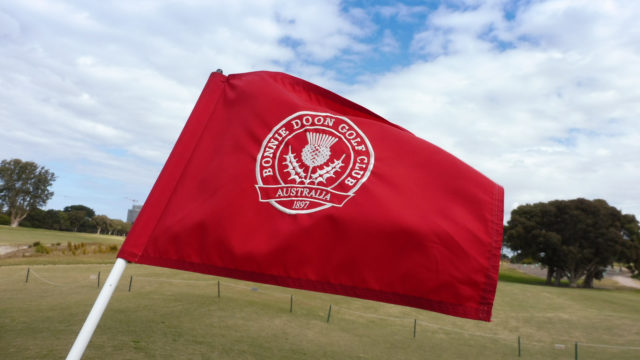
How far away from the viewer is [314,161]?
3.37 meters

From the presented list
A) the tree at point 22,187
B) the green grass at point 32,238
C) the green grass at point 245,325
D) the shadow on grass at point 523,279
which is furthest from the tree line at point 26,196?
the shadow on grass at point 523,279

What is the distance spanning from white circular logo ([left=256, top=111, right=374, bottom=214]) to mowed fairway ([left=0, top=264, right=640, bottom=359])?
23.3 feet

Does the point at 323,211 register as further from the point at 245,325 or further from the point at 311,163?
the point at 245,325

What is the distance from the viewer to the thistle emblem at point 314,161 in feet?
10.9

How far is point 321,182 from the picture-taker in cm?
328

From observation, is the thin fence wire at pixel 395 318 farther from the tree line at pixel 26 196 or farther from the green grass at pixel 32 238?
the tree line at pixel 26 196

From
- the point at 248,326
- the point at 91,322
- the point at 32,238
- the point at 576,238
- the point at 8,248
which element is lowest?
the point at 248,326

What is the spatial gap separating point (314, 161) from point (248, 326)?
10191 millimetres

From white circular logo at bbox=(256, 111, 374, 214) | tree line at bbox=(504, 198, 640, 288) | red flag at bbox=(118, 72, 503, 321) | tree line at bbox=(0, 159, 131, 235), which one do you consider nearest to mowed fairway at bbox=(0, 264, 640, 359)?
red flag at bbox=(118, 72, 503, 321)

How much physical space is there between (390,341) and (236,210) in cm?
→ 1137

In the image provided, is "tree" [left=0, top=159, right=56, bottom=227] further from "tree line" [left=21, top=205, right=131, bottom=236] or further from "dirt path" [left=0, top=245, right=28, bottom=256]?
"dirt path" [left=0, top=245, right=28, bottom=256]

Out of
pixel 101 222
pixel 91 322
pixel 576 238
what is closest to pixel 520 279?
pixel 576 238

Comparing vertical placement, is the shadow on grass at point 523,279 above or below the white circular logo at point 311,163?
below

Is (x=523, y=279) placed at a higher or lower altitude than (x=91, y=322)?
lower
